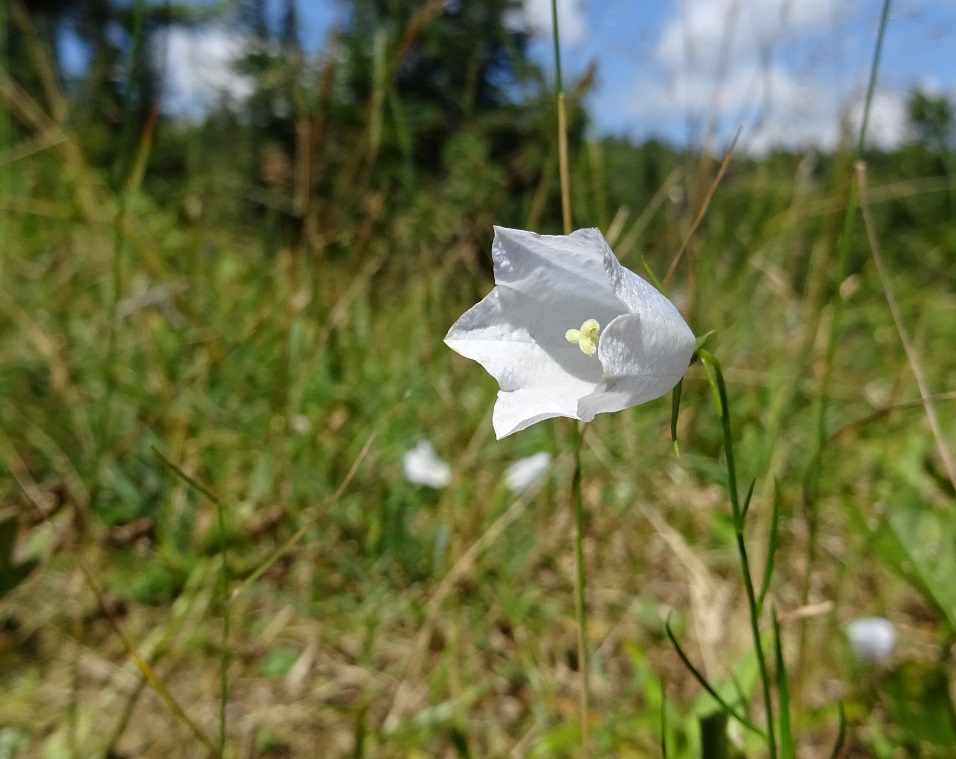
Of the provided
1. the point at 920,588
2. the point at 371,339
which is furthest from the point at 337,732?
the point at 371,339

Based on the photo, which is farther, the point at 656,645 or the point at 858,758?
the point at 656,645

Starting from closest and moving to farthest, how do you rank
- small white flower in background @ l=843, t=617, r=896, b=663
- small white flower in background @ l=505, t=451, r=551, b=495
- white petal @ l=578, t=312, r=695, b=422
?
white petal @ l=578, t=312, r=695, b=422, small white flower in background @ l=843, t=617, r=896, b=663, small white flower in background @ l=505, t=451, r=551, b=495

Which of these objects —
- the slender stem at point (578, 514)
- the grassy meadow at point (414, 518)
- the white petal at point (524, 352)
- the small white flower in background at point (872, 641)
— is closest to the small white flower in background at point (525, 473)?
the grassy meadow at point (414, 518)

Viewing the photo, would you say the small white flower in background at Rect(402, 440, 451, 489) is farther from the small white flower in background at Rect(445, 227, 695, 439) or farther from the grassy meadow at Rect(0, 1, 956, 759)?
the small white flower in background at Rect(445, 227, 695, 439)

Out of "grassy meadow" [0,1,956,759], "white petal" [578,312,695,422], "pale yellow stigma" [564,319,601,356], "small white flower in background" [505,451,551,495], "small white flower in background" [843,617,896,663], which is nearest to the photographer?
"white petal" [578,312,695,422]

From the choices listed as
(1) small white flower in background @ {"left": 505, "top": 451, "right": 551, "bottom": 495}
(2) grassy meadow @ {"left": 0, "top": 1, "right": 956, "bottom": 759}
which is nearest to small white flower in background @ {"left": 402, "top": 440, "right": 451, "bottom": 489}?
(2) grassy meadow @ {"left": 0, "top": 1, "right": 956, "bottom": 759}

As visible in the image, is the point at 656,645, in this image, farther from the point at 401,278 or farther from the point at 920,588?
the point at 401,278

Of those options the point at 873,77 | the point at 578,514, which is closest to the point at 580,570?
the point at 578,514

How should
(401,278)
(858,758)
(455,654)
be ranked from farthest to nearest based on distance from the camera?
1. (401,278)
2. (455,654)
3. (858,758)
